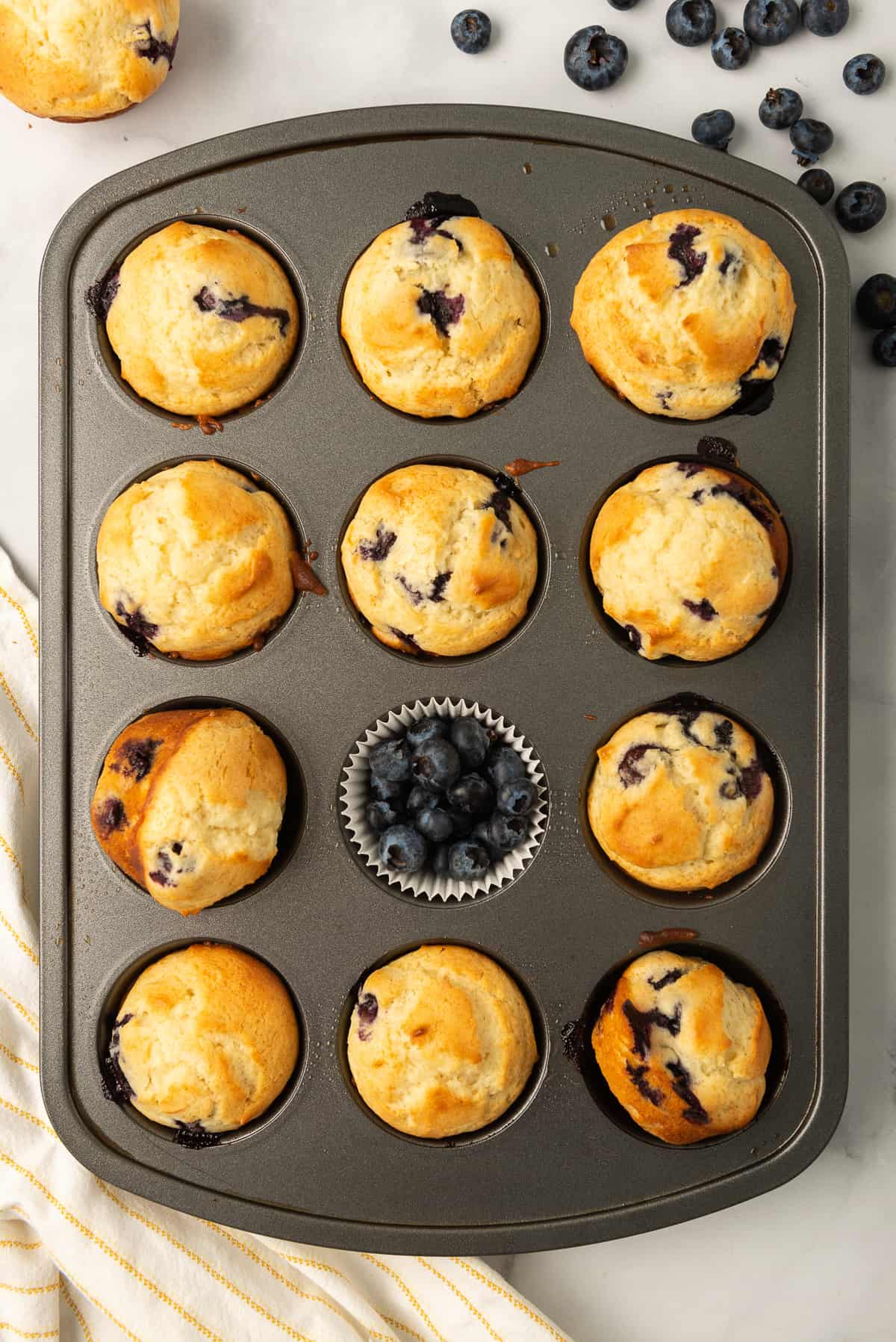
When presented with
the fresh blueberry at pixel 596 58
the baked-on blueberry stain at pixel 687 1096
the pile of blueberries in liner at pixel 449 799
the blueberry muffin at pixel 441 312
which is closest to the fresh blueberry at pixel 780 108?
the fresh blueberry at pixel 596 58

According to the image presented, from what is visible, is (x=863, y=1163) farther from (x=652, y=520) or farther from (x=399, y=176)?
(x=399, y=176)

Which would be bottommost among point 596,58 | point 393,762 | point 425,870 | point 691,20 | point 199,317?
point 425,870

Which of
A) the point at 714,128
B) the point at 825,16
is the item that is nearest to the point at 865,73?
the point at 825,16

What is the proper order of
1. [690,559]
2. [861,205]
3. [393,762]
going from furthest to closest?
[861,205]
[393,762]
[690,559]

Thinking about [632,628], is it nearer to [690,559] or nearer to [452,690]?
[690,559]

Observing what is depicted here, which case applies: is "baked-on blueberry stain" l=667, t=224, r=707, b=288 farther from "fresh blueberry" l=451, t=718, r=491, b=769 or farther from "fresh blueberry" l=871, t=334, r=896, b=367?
"fresh blueberry" l=451, t=718, r=491, b=769

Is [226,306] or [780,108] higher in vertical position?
[780,108]
